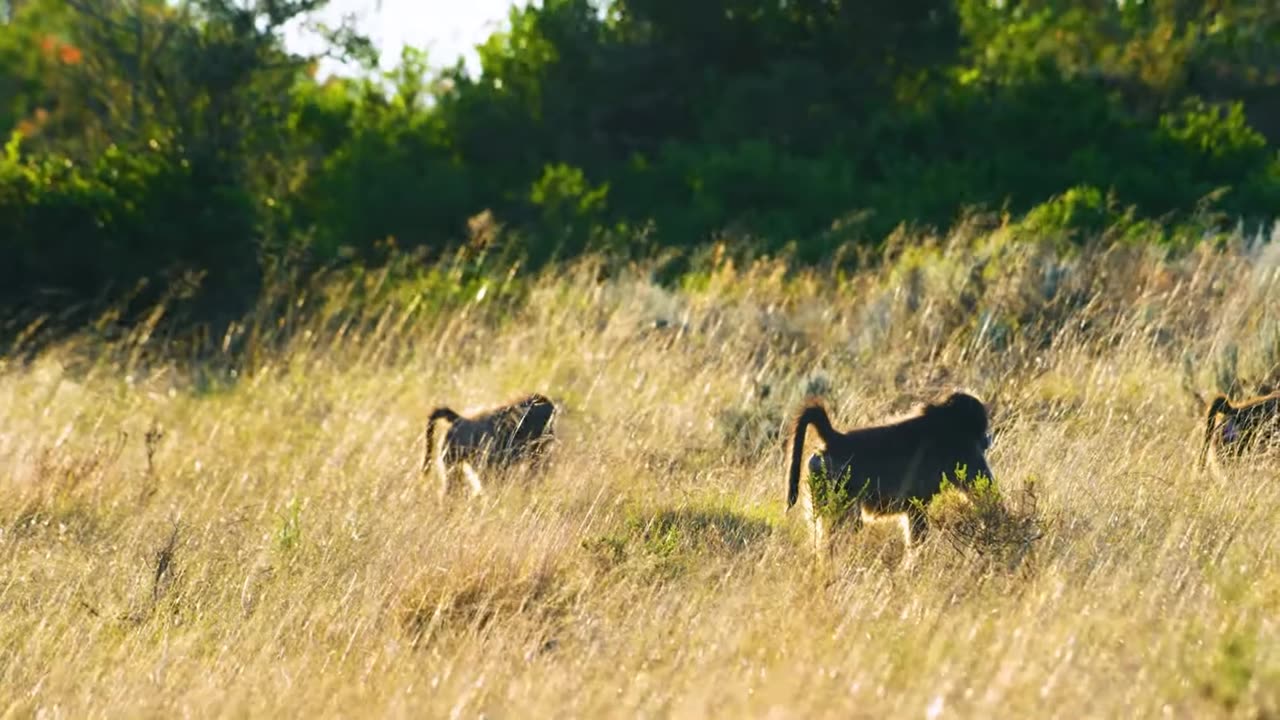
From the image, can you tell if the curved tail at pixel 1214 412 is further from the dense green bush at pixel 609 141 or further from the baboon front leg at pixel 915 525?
the dense green bush at pixel 609 141

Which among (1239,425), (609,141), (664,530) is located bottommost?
(664,530)

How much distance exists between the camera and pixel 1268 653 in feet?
12.9

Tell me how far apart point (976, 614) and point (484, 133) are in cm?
1581

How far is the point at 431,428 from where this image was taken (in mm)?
7055

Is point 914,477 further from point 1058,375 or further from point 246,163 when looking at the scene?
point 246,163

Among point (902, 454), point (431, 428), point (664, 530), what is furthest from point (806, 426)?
point (431, 428)

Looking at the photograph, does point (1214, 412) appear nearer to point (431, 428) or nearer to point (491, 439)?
point (491, 439)

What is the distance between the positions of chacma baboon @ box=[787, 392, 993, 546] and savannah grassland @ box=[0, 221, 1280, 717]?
0.21 metres

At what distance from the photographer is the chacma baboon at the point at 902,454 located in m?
5.55

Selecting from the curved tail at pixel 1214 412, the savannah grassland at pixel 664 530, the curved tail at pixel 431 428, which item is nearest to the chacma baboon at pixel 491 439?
the curved tail at pixel 431 428

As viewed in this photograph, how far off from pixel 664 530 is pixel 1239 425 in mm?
2602

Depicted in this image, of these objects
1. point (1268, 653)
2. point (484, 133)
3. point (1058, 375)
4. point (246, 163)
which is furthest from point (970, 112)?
point (1268, 653)

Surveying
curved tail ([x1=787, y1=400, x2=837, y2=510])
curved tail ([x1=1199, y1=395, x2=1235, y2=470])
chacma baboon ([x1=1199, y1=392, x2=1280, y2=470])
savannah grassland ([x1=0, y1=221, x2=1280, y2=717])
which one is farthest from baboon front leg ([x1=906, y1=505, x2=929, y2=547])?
curved tail ([x1=1199, y1=395, x2=1235, y2=470])

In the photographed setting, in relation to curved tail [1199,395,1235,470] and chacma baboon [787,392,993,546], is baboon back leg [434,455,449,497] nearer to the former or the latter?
chacma baboon [787,392,993,546]
